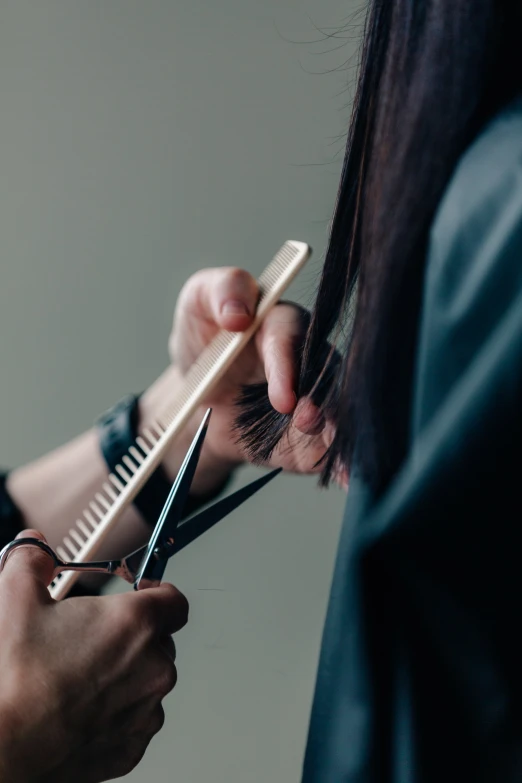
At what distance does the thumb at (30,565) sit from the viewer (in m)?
0.44

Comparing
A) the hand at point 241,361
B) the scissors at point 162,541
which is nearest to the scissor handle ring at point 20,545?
the scissors at point 162,541

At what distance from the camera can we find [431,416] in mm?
312

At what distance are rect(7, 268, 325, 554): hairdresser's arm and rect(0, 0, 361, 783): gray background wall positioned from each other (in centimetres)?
13

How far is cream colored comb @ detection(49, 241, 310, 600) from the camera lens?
0.57 meters

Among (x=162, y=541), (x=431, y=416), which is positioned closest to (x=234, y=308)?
(x=162, y=541)

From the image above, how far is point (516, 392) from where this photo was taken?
11.3 inches

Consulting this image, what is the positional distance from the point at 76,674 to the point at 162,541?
0.35ft

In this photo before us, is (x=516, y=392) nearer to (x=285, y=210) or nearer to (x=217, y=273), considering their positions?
(x=217, y=273)

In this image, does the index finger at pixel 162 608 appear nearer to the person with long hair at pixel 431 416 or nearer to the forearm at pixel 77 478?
the person with long hair at pixel 431 416

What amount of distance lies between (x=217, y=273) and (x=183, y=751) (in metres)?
0.50

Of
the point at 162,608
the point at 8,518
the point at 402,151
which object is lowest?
the point at 8,518

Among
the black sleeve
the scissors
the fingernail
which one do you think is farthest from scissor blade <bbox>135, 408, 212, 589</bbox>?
the black sleeve

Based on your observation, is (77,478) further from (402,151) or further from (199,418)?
(402,151)

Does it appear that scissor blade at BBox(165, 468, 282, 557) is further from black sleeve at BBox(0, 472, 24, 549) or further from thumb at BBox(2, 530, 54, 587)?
black sleeve at BBox(0, 472, 24, 549)
